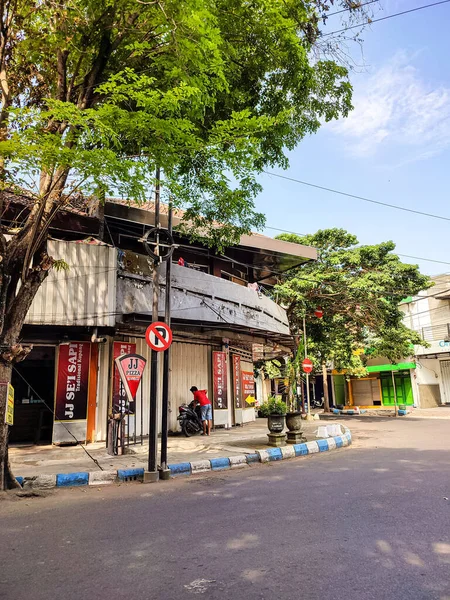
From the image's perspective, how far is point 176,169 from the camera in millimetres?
8430

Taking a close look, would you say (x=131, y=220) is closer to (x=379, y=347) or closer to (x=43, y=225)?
(x=43, y=225)

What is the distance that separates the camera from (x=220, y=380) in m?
15.4

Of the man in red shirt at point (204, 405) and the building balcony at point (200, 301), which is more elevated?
the building balcony at point (200, 301)

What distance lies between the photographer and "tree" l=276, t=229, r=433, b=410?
19.3m

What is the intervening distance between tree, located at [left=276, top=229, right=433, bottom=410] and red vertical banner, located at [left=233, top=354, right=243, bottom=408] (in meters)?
3.92

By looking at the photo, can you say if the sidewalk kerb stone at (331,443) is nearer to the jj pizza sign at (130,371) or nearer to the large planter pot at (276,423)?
the large planter pot at (276,423)

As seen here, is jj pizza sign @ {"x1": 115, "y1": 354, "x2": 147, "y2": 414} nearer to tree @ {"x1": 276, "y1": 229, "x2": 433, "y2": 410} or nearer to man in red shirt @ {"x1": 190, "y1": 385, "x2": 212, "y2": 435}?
man in red shirt @ {"x1": 190, "y1": 385, "x2": 212, "y2": 435}

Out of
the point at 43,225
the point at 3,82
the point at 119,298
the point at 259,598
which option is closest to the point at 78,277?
the point at 119,298

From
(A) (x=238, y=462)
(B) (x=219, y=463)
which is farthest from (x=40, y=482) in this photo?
(A) (x=238, y=462)

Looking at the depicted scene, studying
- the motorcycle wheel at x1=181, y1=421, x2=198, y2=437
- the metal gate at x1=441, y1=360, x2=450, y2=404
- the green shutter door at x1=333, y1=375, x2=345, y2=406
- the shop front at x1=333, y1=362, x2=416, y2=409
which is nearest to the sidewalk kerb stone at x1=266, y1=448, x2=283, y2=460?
the motorcycle wheel at x1=181, y1=421, x2=198, y2=437

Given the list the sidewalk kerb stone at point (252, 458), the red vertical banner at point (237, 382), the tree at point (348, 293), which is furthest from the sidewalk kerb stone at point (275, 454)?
the tree at point (348, 293)

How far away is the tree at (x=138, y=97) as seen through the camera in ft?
19.0

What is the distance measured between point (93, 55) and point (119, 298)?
228 inches

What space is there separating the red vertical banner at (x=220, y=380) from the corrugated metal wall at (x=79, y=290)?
5.53 metres
